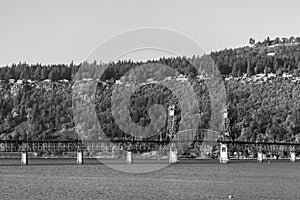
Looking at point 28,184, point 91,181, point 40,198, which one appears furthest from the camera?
point 91,181

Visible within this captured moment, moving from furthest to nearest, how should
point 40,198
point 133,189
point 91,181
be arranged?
1. point 91,181
2. point 133,189
3. point 40,198

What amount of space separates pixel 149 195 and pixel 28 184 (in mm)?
32150

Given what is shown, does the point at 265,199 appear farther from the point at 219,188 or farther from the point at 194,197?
the point at 219,188

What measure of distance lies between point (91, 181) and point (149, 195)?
1497 inches

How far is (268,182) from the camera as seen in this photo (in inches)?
7013

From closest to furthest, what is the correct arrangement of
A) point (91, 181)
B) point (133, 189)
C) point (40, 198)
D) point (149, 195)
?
1. point (40, 198)
2. point (149, 195)
3. point (133, 189)
4. point (91, 181)

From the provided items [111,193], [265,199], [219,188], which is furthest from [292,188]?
[111,193]

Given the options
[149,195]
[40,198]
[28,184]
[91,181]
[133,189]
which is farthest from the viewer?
[91,181]

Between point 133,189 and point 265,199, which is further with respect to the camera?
point 133,189

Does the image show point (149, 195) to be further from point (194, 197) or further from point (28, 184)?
point (28, 184)

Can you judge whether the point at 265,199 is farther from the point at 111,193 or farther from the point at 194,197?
the point at 111,193

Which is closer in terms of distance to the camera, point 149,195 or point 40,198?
point 40,198

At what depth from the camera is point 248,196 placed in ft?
458

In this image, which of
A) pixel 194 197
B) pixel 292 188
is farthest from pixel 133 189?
pixel 292 188
